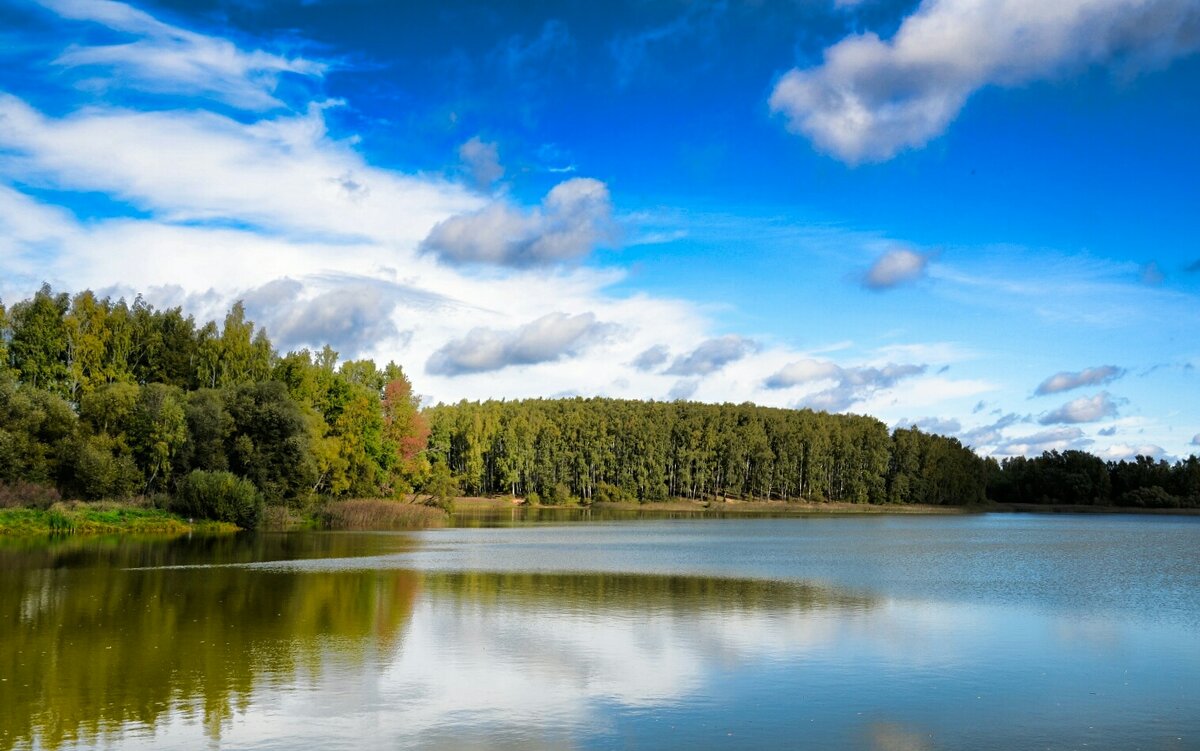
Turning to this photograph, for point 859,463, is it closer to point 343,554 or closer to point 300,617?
point 343,554

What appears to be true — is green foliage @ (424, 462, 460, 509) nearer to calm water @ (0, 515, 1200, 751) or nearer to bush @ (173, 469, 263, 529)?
bush @ (173, 469, 263, 529)

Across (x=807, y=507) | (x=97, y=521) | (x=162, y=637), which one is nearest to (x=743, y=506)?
(x=807, y=507)

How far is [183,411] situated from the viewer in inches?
2490

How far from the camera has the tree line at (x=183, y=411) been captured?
59062mm

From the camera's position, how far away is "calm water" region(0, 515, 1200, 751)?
14.3 m

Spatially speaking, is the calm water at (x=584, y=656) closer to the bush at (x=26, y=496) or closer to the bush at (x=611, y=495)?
the bush at (x=26, y=496)

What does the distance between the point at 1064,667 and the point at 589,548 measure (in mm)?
35780

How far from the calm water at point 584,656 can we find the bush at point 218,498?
19.1 metres

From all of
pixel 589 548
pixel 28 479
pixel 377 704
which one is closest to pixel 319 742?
pixel 377 704

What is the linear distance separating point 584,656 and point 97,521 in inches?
1827

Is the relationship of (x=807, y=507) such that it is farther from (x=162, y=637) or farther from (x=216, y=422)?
(x=162, y=637)

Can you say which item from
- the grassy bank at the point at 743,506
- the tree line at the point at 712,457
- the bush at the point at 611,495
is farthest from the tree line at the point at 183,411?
the bush at the point at 611,495

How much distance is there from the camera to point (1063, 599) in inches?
1220

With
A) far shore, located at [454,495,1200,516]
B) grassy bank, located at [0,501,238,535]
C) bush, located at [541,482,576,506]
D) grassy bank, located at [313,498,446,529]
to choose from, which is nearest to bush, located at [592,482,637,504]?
far shore, located at [454,495,1200,516]
